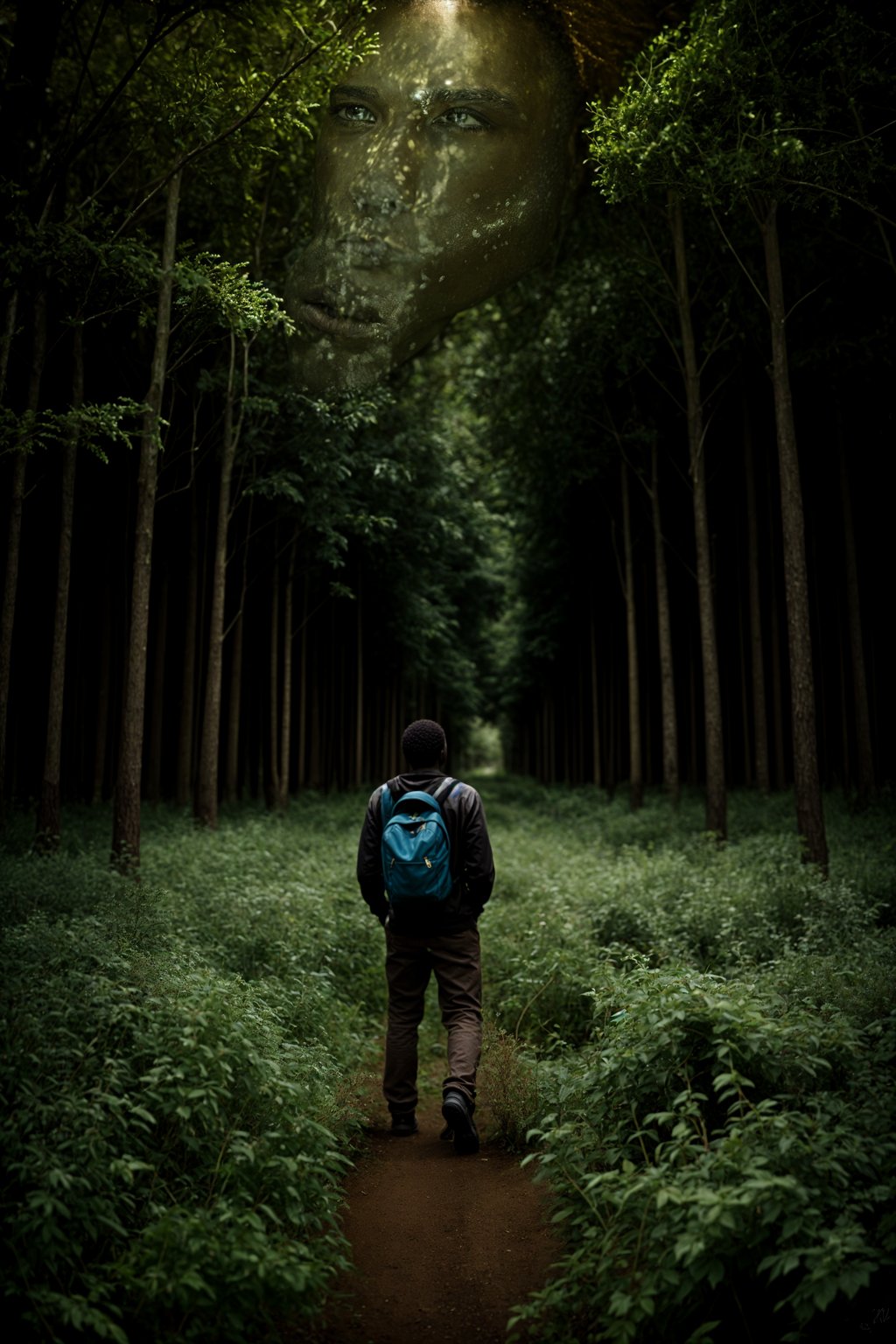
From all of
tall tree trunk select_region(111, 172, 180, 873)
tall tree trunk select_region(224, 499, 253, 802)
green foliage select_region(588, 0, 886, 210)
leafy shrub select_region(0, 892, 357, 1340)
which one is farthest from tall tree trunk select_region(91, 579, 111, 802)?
green foliage select_region(588, 0, 886, 210)

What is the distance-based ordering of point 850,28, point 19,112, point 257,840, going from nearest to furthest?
point 19,112 < point 850,28 < point 257,840

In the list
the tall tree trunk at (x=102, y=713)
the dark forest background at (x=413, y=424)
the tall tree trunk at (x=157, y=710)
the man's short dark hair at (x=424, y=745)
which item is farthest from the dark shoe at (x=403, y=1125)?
the tall tree trunk at (x=102, y=713)

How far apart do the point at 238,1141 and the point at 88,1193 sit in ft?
2.17

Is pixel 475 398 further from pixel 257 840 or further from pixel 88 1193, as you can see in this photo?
pixel 88 1193

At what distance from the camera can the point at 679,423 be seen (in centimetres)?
1953

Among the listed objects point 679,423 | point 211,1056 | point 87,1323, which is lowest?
point 87,1323

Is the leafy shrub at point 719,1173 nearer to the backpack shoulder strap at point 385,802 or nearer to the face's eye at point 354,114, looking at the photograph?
the backpack shoulder strap at point 385,802

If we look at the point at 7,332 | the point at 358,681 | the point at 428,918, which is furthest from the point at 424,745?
the point at 358,681

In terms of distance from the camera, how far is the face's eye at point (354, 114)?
9.22 metres

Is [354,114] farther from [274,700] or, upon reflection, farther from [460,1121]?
[274,700]

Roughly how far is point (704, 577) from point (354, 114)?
7.83 metres

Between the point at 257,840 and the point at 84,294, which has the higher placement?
the point at 84,294

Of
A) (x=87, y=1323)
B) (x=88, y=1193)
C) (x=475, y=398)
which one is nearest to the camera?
(x=87, y=1323)

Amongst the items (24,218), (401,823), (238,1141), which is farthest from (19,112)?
(238,1141)
